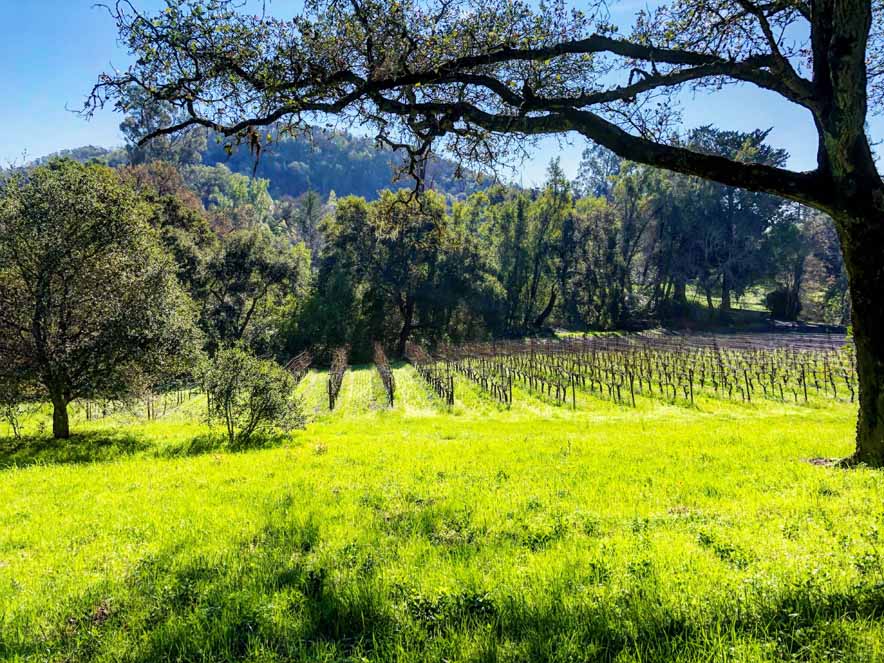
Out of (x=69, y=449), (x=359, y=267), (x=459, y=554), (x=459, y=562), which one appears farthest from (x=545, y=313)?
(x=459, y=562)

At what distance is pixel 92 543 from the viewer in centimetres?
432

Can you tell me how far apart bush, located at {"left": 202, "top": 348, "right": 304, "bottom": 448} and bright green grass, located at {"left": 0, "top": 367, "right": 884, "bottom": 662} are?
14.3 ft

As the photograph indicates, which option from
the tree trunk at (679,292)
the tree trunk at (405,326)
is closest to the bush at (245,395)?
the tree trunk at (405,326)

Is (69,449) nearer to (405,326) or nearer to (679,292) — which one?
(405,326)

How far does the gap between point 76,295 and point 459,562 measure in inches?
578

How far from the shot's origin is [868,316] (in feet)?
16.6

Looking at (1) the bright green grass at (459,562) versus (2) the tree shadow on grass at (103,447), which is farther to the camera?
(2) the tree shadow on grass at (103,447)

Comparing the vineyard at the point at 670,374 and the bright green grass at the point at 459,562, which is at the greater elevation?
the bright green grass at the point at 459,562

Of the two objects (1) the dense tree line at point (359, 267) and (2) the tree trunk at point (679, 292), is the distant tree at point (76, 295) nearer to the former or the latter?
(1) the dense tree line at point (359, 267)

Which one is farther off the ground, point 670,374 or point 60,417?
point 60,417

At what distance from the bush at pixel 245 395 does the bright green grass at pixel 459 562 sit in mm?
4368

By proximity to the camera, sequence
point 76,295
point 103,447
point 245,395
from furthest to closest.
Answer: point 76,295 < point 245,395 < point 103,447

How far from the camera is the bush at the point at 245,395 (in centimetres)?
1159

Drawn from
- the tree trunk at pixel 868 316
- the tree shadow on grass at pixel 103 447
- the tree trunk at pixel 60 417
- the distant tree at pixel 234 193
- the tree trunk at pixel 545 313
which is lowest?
the tree shadow on grass at pixel 103 447
